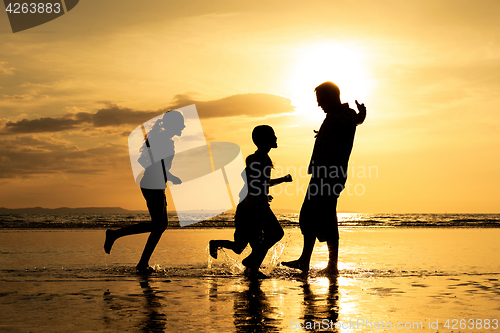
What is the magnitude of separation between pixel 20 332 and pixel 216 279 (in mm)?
2709

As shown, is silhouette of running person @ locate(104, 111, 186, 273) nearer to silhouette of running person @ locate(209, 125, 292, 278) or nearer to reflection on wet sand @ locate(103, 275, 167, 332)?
silhouette of running person @ locate(209, 125, 292, 278)

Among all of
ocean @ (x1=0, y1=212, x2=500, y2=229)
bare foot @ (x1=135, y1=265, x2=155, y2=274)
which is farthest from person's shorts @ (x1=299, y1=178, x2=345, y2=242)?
ocean @ (x1=0, y1=212, x2=500, y2=229)

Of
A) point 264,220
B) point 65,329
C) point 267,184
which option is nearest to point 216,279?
point 264,220

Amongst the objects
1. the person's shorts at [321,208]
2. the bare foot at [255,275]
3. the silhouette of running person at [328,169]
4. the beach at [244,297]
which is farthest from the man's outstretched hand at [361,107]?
the bare foot at [255,275]

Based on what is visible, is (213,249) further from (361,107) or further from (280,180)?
(361,107)

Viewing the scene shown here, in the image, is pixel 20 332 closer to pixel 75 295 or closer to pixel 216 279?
pixel 75 295

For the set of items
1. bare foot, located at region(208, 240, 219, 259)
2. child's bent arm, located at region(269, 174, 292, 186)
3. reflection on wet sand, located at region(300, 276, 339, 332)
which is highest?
child's bent arm, located at region(269, 174, 292, 186)

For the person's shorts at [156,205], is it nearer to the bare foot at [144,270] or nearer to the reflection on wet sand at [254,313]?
the bare foot at [144,270]

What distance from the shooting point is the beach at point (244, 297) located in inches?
125

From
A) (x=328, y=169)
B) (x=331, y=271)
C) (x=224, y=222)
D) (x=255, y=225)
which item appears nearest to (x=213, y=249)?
(x=255, y=225)

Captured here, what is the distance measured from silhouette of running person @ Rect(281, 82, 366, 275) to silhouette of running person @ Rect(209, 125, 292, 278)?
0.40 metres

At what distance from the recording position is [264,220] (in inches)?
224

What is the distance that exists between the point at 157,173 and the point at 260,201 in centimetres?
164

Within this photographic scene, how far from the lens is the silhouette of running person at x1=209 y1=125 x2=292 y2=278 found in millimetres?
5621
